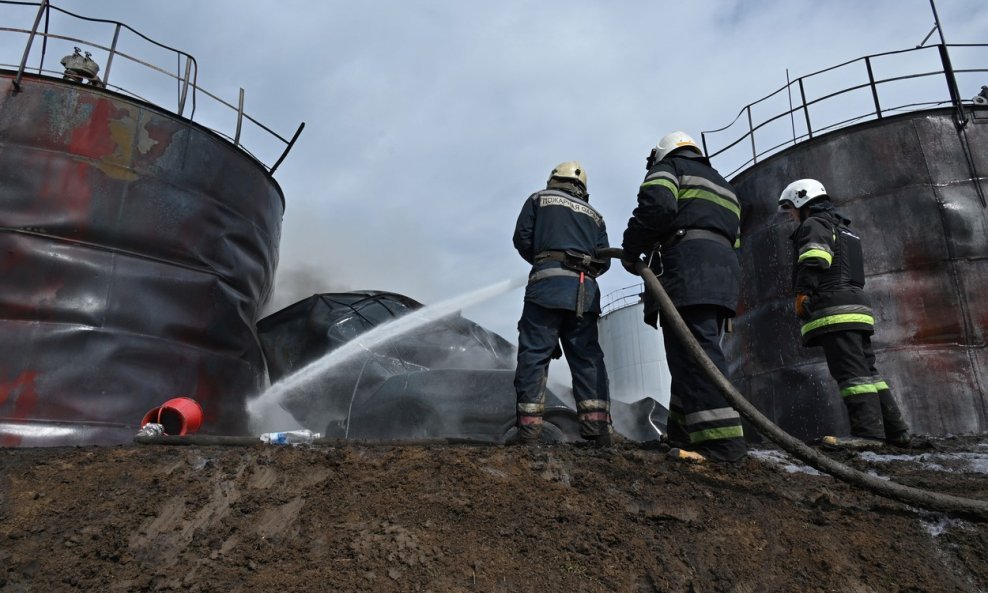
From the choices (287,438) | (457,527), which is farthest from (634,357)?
(457,527)

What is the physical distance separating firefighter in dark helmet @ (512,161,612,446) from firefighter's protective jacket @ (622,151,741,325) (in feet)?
1.61

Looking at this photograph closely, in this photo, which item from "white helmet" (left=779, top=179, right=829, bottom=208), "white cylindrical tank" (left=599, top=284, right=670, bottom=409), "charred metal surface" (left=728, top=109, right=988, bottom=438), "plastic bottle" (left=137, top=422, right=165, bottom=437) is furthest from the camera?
"white cylindrical tank" (left=599, top=284, right=670, bottom=409)

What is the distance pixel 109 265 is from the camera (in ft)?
18.3

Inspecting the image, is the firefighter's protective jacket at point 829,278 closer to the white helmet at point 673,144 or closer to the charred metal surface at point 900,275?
the white helmet at point 673,144

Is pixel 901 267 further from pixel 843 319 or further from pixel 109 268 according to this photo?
pixel 109 268

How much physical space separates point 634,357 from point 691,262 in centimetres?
1620

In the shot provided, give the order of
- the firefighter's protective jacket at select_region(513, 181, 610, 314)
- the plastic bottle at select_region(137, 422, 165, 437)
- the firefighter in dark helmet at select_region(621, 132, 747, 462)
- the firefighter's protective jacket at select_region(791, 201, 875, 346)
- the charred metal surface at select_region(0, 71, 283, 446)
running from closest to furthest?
the firefighter in dark helmet at select_region(621, 132, 747, 462)
the plastic bottle at select_region(137, 422, 165, 437)
the firefighter's protective jacket at select_region(513, 181, 610, 314)
the firefighter's protective jacket at select_region(791, 201, 875, 346)
the charred metal surface at select_region(0, 71, 283, 446)

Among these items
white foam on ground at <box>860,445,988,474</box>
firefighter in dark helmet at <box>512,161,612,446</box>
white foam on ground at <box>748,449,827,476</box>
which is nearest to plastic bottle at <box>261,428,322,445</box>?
firefighter in dark helmet at <box>512,161,612,446</box>

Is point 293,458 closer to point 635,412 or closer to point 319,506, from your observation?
point 319,506

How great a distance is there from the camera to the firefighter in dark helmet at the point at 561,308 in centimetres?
401

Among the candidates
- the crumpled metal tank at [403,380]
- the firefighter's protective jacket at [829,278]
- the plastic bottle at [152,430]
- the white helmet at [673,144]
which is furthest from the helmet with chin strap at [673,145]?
the plastic bottle at [152,430]

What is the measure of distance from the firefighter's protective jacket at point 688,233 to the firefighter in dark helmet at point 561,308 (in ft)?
1.61

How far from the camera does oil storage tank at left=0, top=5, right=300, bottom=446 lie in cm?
520

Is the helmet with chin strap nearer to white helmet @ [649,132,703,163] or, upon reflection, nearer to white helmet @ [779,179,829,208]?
white helmet @ [649,132,703,163]
